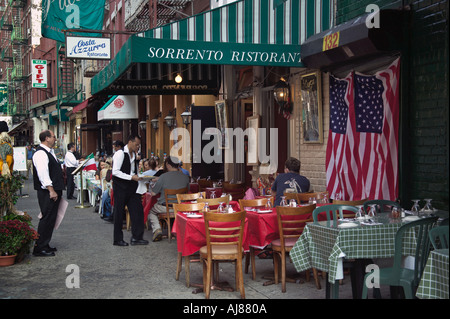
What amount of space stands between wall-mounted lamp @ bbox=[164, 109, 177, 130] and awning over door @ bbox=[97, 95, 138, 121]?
7.80 feet

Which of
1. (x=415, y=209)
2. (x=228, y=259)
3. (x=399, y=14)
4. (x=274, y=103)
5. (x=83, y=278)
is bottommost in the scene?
(x=83, y=278)

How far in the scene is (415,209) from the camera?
643 cm

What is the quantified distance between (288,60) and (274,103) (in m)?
3.42

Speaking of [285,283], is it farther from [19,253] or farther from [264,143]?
[264,143]

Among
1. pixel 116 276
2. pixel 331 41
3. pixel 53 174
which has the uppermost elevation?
pixel 331 41

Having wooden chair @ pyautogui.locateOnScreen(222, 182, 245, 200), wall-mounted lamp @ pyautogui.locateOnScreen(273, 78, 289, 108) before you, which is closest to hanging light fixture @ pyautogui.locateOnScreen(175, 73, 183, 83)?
wall-mounted lamp @ pyautogui.locateOnScreen(273, 78, 289, 108)

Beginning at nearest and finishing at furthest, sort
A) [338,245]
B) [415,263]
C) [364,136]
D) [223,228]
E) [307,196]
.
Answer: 1. [415,263]
2. [338,245]
3. [223,228]
4. [307,196]
5. [364,136]

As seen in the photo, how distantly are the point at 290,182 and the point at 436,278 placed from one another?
4.71m

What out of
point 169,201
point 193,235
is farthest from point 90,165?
point 193,235

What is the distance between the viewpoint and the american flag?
8203 mm

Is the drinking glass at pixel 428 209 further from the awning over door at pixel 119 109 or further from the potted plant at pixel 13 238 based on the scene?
the awning over door at pixel 119 109

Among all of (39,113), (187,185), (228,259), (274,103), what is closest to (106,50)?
(274,103)

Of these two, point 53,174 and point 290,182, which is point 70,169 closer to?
point 53,174

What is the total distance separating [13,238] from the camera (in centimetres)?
819
